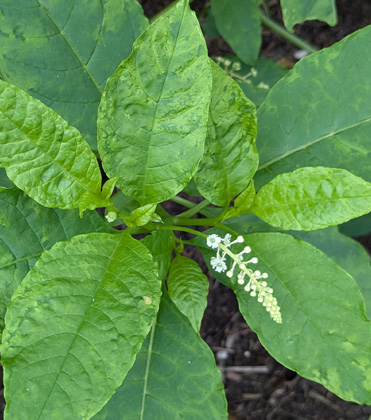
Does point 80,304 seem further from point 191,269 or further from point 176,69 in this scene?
point 176,69

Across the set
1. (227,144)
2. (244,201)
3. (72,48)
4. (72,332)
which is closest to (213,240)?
(244,201)

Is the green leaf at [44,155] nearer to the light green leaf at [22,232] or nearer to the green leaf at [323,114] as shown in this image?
the light green leaf at [22,232]

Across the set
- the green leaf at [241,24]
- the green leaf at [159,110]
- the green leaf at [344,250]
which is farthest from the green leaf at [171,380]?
the green leaf at [241,24]

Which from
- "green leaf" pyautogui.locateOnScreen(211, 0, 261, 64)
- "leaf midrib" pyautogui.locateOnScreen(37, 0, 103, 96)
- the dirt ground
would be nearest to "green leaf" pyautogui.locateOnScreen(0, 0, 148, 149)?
"leaf midrib" pyautogui.locateOnScreen(37, 0, 103, 96)

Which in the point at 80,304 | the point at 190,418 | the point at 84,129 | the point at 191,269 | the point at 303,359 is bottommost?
the point at 190,418

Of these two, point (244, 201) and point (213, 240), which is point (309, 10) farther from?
point (213, 240)


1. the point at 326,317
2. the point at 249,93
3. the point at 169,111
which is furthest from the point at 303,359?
the point at 249,93
